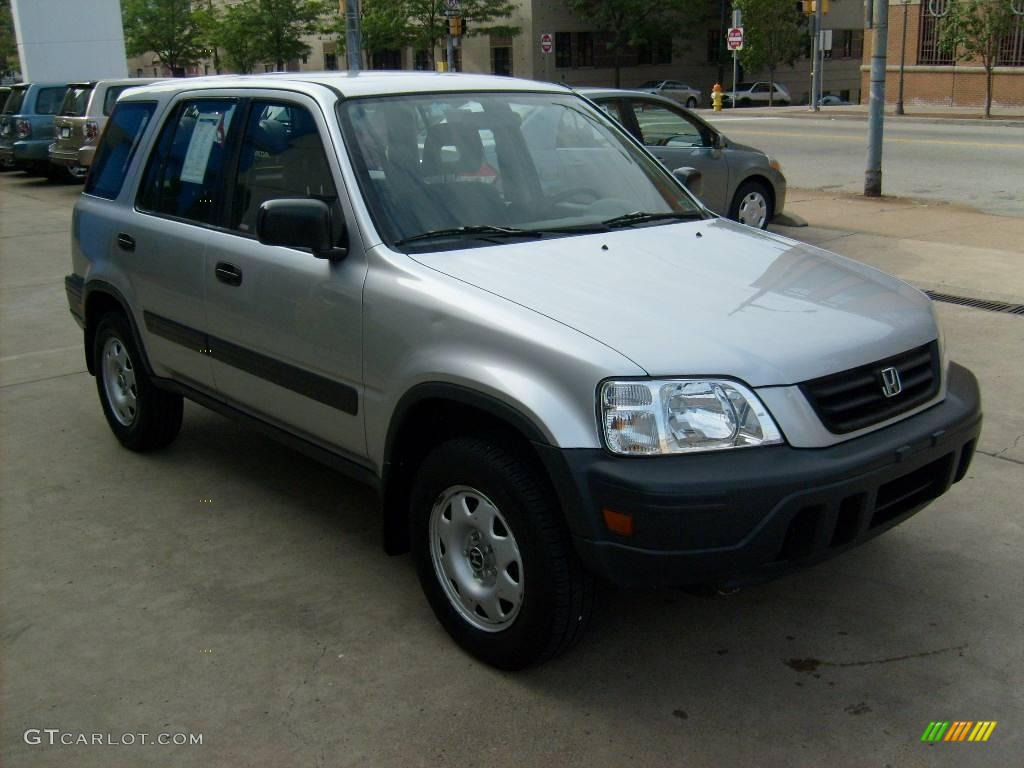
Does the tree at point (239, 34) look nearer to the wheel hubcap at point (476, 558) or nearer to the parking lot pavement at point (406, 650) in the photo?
the parking lot pavement at point (406, 650)

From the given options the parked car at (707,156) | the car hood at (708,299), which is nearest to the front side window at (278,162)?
the car hood at (708,299)

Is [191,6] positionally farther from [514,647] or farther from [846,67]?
[514,647]

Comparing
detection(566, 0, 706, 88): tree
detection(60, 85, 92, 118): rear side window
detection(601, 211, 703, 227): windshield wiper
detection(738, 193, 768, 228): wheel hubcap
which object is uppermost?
detection(566, 0, 706, 88): tree

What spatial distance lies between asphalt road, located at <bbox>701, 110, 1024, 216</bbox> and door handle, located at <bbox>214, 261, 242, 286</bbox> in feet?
36.6

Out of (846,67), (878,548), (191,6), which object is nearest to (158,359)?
(878,548)

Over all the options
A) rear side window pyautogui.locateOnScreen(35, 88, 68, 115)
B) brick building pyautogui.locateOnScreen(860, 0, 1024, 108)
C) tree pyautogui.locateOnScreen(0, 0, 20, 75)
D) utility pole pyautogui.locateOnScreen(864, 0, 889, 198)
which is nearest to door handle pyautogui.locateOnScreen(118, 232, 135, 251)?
utility pole pyautogui.locateOnScreen(864, 0, 889, 198)

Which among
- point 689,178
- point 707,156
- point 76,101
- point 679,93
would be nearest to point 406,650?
point 689,178

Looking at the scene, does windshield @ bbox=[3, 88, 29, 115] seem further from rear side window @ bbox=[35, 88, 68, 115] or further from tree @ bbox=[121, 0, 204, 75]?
tree @ bbox=[121, 0, 204, 75]

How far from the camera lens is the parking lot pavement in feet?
10.5

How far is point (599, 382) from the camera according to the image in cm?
303

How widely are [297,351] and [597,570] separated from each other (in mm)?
1584

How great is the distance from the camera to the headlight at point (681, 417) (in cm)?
303

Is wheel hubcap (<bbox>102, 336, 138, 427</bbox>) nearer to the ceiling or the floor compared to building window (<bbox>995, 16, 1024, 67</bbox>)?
nearer to the floor

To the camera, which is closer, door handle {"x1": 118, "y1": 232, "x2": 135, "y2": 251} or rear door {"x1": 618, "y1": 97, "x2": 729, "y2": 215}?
door handle {"x1": 118, "y1": 232, "x2": 135, "y2": 251}
